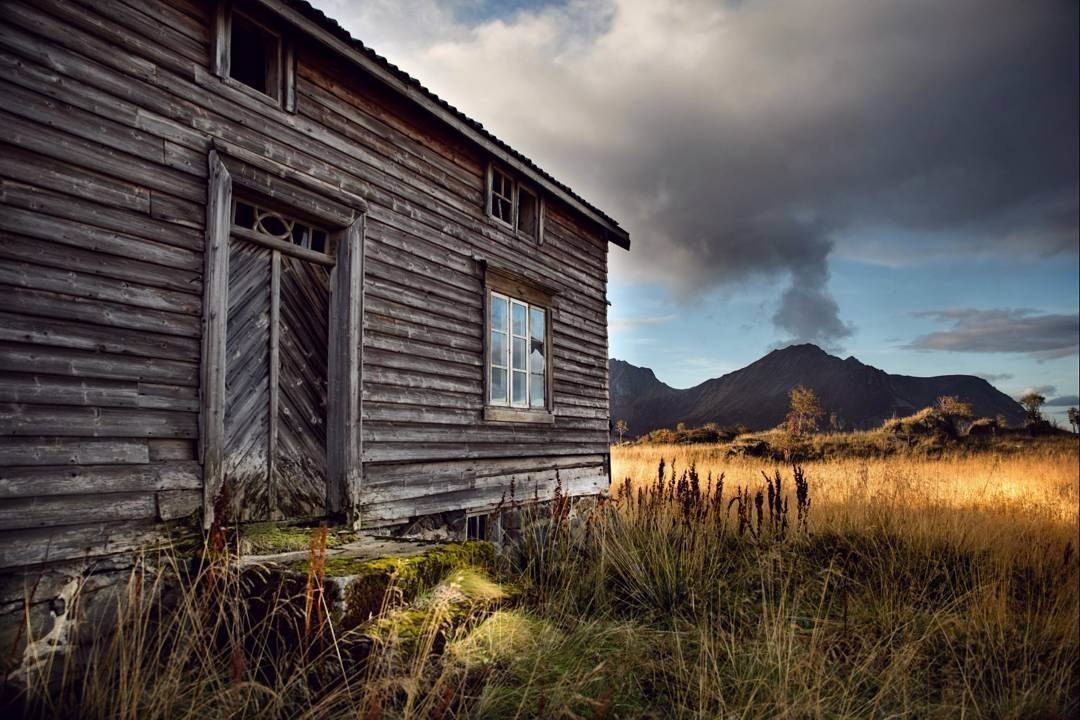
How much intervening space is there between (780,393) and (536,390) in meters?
121

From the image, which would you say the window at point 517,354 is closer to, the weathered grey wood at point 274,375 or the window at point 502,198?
the window at point 502,198

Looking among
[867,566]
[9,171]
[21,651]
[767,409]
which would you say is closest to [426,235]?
[9,171]

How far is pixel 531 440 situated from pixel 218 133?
16.6 feet

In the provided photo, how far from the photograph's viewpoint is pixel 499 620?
3510mm

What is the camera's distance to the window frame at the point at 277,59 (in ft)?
15.5

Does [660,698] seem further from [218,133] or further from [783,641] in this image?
[218,133]

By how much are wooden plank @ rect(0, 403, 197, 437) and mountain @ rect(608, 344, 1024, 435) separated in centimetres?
9929

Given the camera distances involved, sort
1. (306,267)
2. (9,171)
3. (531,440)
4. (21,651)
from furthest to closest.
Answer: (531,440) → (306,267) → (9,171) → (21,651)

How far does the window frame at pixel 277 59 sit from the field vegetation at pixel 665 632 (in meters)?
3.62

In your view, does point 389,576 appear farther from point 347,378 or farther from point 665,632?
point 347,378

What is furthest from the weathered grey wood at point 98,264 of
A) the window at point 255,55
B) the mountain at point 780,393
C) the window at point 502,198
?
the mountain at point 780,393

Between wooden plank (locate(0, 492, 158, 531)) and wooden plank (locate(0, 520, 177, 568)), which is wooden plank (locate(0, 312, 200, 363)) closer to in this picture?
wooden plank (locate(0, 492, 158, 531))

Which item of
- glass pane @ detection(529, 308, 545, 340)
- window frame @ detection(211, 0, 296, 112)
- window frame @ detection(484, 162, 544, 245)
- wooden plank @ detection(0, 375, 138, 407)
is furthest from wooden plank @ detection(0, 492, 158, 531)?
glass pane @ detection(529, 308, 545, 340)

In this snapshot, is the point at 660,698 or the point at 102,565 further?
the point at 102,565
